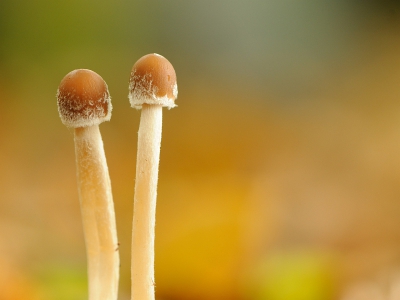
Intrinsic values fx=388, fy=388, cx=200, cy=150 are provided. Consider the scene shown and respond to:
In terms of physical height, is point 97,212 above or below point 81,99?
below

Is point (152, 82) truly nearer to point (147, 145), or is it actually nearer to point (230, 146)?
point (147, 145)

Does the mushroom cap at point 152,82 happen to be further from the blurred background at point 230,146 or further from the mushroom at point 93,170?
the blurred background at point 230,146

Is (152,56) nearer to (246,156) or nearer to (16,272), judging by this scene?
(246,156)

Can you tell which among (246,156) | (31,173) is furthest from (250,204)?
(31,173)

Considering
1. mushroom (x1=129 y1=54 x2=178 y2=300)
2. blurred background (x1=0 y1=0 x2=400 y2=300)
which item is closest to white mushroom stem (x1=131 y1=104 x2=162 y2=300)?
mushroom (x1=129 y1=54 x2=178 y2=300)

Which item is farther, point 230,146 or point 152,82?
point 230,146

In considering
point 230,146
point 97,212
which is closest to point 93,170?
point 97,212

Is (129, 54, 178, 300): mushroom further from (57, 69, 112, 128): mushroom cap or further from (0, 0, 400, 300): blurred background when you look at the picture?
(0, 0, 400, 300): blurred background
